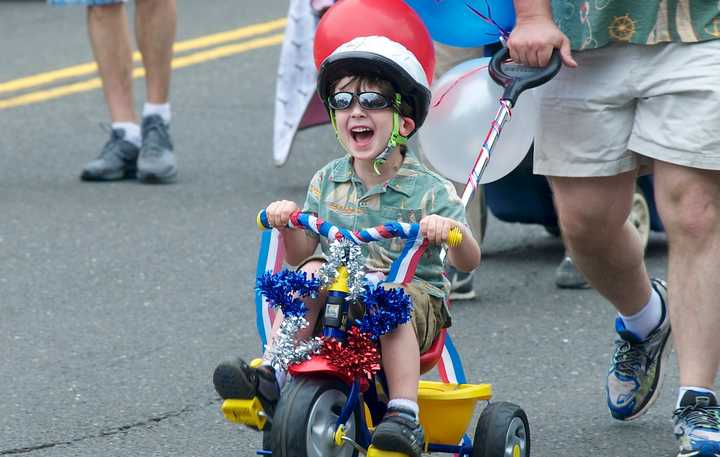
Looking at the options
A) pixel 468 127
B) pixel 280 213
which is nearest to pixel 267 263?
pixel 280 213

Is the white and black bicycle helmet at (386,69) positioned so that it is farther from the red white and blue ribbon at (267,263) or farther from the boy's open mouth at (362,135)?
the red white and blue ribbon at (267,263)

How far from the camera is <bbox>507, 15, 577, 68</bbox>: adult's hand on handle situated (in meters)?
4.07

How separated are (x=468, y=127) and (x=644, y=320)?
84 cm

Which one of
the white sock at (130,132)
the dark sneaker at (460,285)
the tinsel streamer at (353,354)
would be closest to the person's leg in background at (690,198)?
the tinsel streamer at (353,354)

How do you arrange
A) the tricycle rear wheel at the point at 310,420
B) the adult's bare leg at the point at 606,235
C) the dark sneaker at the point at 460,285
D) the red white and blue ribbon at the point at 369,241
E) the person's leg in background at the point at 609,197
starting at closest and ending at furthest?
the tricycle rear wheel at the point at 310,420 → the red white and blue ribbon at the point at 369,241 → the person's leg in background at the point at 609,197 → the adult's bare leg at the point at 606,235 → the dark sneaker at the point at 460,285

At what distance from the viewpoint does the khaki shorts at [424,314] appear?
144 inches

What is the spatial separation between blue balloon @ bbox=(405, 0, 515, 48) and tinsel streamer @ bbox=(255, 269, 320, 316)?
39.8 inches

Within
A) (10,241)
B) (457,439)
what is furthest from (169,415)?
(10,241)

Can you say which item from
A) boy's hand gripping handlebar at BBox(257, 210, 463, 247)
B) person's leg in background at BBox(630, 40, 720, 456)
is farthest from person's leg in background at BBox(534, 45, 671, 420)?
boy's hand gripping handlebar at BBox(257, 210, 463, 247)

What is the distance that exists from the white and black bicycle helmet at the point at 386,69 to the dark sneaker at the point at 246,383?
0.62 meters

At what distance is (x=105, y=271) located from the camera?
20.2 ft

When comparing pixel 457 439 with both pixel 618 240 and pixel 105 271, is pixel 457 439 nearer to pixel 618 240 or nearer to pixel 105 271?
pixel 618 240

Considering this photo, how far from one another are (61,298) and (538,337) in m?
1.78

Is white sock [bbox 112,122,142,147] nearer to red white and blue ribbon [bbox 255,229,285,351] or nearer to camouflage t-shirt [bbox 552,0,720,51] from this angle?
camouflage t-shirt [bbox 552,0,720,51]
